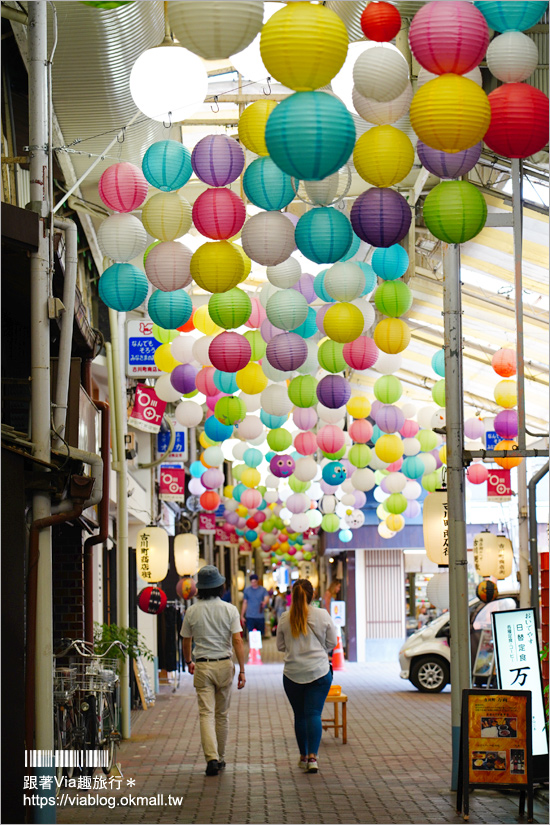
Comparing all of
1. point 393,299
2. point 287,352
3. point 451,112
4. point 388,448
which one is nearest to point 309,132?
point 451,112

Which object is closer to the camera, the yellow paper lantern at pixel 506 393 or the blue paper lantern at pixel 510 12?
the blue paper lantern at pixel 510 12

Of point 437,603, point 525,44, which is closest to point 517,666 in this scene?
point 525,44

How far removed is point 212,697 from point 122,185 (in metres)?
4.59

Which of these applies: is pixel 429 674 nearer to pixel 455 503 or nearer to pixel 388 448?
pixel 388 448

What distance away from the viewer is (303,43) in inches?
202

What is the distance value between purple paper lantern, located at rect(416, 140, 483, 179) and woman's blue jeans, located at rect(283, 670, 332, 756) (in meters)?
4.97

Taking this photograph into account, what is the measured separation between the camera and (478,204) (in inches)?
251

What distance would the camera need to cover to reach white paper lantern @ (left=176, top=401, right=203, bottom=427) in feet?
49.1

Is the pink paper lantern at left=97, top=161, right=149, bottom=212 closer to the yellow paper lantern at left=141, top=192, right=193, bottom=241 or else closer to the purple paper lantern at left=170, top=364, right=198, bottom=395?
the yellow paper lantern at left=141, top=192, right=193, bottom=241

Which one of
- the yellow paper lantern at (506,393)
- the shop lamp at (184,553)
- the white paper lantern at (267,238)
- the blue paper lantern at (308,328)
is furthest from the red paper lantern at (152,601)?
the white paper lantern at (267,238)

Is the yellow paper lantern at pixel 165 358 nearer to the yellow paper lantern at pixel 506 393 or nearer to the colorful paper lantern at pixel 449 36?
the yellow paper lantern at pixel 506 393

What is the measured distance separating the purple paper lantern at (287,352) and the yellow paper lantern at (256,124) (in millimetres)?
2280

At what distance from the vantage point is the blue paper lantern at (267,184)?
706 cm

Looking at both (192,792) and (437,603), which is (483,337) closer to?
(437,603)
